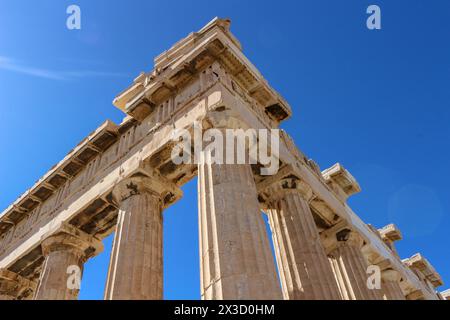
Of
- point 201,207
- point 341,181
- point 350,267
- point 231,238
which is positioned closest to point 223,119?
point 201,207

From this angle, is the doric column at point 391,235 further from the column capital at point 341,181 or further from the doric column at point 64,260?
the doric column at point 64,260

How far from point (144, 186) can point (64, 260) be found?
5.36 m

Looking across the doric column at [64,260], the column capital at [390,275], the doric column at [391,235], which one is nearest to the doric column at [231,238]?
the doric column at [64,260]

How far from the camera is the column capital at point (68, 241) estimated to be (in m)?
18.2

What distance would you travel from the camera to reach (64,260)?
1769cm

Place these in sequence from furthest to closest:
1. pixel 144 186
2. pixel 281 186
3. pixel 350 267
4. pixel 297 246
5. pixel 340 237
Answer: pixel 340 237
pixel 350 267
pixel 281 186
pixel 144 186
pixel 297 246

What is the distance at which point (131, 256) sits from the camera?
43.3 ft

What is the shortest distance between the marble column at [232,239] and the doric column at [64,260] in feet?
27.7

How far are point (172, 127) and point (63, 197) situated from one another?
8128 millimetres

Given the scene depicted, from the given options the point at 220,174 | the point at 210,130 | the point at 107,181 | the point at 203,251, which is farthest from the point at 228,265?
the point at 107,181

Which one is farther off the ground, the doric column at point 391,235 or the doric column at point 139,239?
the doric column at point 391,235

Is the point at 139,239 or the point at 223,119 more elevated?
the point at 223,119

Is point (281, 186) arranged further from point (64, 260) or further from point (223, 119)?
point (64, 260)

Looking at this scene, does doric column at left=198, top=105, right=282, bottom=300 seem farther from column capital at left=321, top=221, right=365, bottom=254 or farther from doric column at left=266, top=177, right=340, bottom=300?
column capital at left=321, top=221, right=365, bottom=254
